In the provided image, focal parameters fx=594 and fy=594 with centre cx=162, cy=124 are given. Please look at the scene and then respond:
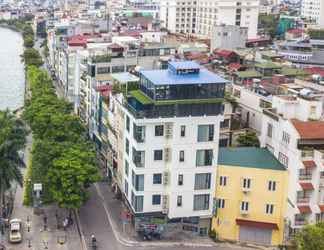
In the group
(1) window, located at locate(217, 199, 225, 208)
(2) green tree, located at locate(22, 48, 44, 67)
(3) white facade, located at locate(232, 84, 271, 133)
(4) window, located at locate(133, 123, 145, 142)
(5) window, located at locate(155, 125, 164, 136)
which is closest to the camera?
(4) window, located at locate(133, 123, 145, 142)

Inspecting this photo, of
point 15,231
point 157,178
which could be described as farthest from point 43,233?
point 157,178

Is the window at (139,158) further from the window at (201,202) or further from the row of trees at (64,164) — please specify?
the window at (201,202)

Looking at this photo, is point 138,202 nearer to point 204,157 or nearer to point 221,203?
point 204,157

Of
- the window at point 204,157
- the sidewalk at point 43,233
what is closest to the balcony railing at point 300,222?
the window at point 204,157

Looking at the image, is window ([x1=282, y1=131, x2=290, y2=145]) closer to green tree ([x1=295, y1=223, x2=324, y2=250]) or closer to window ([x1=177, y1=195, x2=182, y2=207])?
window ([x1=177, y1=195, x2=182, y2=207])

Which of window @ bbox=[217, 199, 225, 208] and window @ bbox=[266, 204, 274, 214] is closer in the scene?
window @ bbox=[266, 204, 274, 214]

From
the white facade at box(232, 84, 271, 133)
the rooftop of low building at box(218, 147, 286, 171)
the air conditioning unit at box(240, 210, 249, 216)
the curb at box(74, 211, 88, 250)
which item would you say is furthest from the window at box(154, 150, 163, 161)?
the white facade at box(232, 84, 271, 133)
